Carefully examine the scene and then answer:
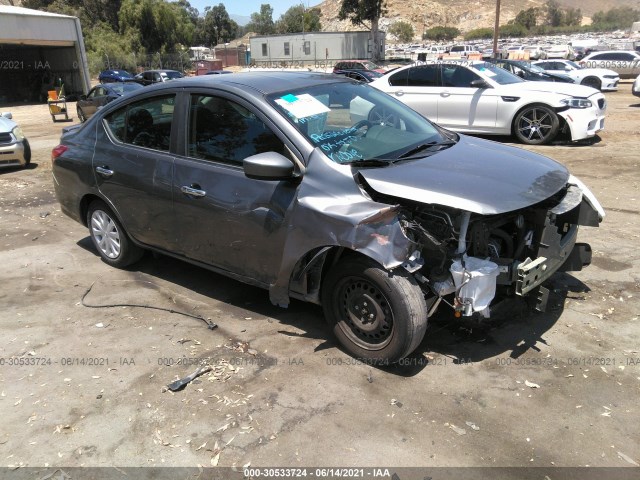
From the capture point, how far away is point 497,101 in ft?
34.3

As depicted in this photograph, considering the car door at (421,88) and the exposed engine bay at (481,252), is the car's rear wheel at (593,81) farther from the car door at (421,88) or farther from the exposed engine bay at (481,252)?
the exposed engine bay at (481,252)

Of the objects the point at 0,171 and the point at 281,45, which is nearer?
the point at 0,171

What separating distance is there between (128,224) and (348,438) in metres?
2.92

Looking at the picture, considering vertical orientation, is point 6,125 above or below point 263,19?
below

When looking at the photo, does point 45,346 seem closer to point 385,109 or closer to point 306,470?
point 306,470

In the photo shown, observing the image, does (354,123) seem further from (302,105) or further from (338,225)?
(338,225)

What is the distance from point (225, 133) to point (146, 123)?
1.00 metres

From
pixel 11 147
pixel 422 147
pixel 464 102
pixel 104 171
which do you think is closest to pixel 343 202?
pixel 422 147

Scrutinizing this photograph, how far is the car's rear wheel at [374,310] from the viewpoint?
10.4 feet

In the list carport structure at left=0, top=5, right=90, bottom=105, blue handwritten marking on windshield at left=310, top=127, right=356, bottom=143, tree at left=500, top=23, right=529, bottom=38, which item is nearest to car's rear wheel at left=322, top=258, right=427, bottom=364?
blue handwritten marking on windshield at left=310, top=127, right=356, bottom=143

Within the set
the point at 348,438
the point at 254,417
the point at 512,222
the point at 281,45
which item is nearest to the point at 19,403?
the point at 254,417

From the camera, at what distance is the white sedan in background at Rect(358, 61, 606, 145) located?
32.8ft

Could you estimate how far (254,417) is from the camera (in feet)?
10.0

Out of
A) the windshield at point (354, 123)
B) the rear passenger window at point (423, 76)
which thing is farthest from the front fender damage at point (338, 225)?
the rear passenger window at point (423, 76)
